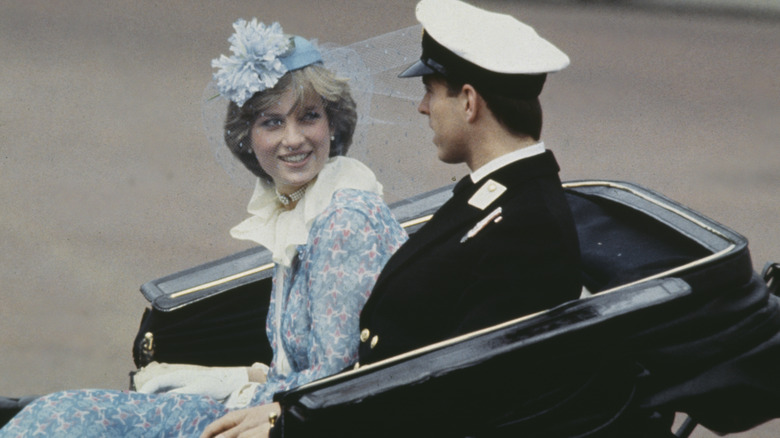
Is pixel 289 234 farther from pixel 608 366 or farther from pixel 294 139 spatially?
pixel 608 366

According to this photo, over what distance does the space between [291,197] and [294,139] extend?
17 cm

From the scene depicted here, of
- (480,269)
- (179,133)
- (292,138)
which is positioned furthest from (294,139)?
(179,133)

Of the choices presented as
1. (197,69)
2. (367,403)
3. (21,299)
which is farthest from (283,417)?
(197,69)

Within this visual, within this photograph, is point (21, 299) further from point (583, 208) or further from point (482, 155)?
point (482, 155)

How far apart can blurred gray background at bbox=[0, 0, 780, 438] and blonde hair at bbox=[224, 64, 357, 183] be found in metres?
0.17

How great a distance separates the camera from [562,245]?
2447 millimetres

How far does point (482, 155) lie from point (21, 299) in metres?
3.38

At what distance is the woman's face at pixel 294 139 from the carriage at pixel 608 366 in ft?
2.27

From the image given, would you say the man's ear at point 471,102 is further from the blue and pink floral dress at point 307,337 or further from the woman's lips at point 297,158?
the woman's lips at point 297,158

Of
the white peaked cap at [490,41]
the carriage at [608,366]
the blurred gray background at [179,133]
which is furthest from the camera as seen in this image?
the blurred gray background at [179,133]

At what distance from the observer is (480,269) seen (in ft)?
8.13

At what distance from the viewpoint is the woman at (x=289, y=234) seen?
268cm

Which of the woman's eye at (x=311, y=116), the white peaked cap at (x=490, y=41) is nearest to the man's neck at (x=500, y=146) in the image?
the white peaked cap at (x=490, y=41)

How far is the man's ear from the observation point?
252cm
